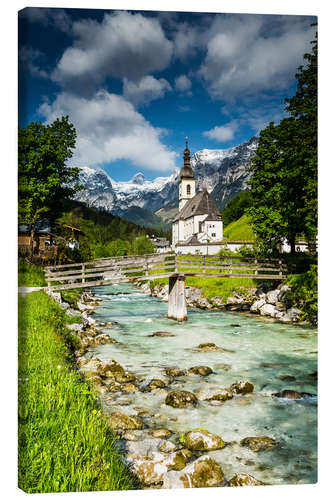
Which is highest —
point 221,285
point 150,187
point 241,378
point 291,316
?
point 150,187

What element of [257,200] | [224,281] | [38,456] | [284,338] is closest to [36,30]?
[38,456]

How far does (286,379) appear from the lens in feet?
17.4

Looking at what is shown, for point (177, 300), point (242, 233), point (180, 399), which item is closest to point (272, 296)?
point (177, 300)

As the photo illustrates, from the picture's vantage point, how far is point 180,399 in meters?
4.51

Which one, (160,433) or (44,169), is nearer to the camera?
(160,433)

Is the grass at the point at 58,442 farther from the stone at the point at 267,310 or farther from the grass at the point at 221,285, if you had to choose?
the grass at the point at 221,285

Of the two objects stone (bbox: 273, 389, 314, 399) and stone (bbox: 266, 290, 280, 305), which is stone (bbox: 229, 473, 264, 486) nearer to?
stone (bbox: 273, 389, 314, 399)

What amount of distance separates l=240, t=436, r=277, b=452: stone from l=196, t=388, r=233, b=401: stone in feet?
3.37

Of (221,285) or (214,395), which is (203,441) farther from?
(221,285)

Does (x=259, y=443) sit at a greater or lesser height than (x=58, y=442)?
lesser

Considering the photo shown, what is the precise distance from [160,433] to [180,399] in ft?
2.73

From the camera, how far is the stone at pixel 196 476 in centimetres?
293

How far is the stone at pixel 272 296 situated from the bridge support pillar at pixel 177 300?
2816mm

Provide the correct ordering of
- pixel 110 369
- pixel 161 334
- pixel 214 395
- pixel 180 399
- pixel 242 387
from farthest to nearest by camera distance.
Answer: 1. pixel 161 334
2. pixel 110 369
3. pixel 242 387
4. pixel 214 395
5. pixel 180 399
